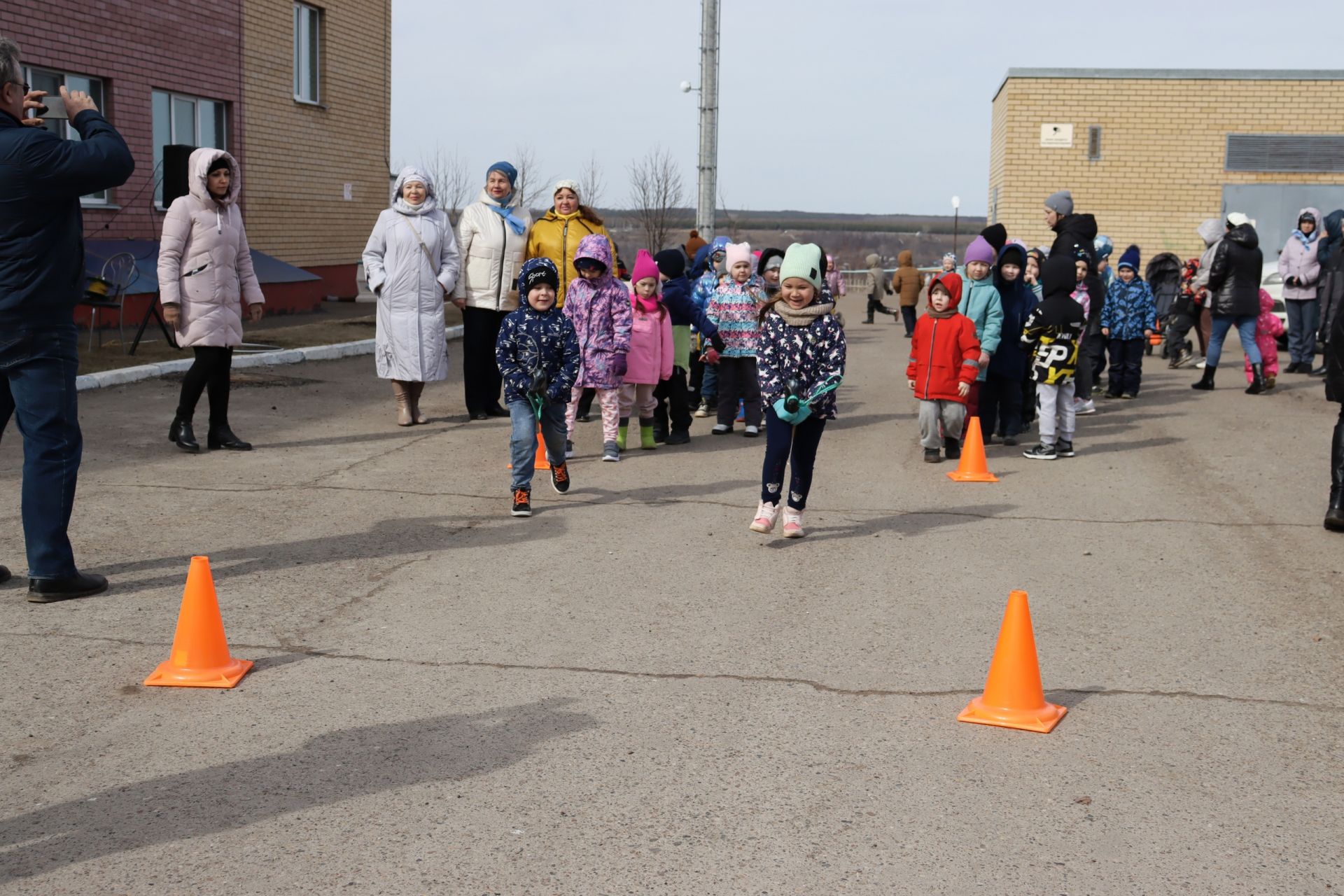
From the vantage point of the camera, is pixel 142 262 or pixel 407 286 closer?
pixel 407 286

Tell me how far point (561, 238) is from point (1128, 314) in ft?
22.6

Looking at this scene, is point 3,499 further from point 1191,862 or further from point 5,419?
point 1191,862

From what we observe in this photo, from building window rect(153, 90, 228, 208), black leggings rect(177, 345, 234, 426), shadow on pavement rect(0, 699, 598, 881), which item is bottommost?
shadow on pavement rect(0, 699, 598, 881)

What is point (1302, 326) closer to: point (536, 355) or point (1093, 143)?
point (536, 355)

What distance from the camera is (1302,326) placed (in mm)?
17891

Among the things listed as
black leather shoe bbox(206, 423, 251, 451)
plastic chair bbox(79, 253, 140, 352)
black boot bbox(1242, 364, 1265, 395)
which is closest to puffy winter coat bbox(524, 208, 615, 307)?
black leather shoe bbox(206, 423, 251, 451)

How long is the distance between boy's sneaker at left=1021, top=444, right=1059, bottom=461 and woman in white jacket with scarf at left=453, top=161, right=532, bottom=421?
4.37m

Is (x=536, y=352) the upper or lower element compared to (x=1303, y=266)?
lower

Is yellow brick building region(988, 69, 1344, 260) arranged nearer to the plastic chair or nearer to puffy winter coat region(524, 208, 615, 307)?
the plastic chair

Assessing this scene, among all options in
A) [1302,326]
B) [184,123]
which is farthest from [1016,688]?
[184,123]

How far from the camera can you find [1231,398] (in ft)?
49.8

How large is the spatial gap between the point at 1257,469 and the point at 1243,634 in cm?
492

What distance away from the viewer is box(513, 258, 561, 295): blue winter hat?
27.5 feet

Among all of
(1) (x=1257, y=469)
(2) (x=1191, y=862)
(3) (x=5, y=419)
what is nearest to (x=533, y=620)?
A: (3) (x=5, y=419)
